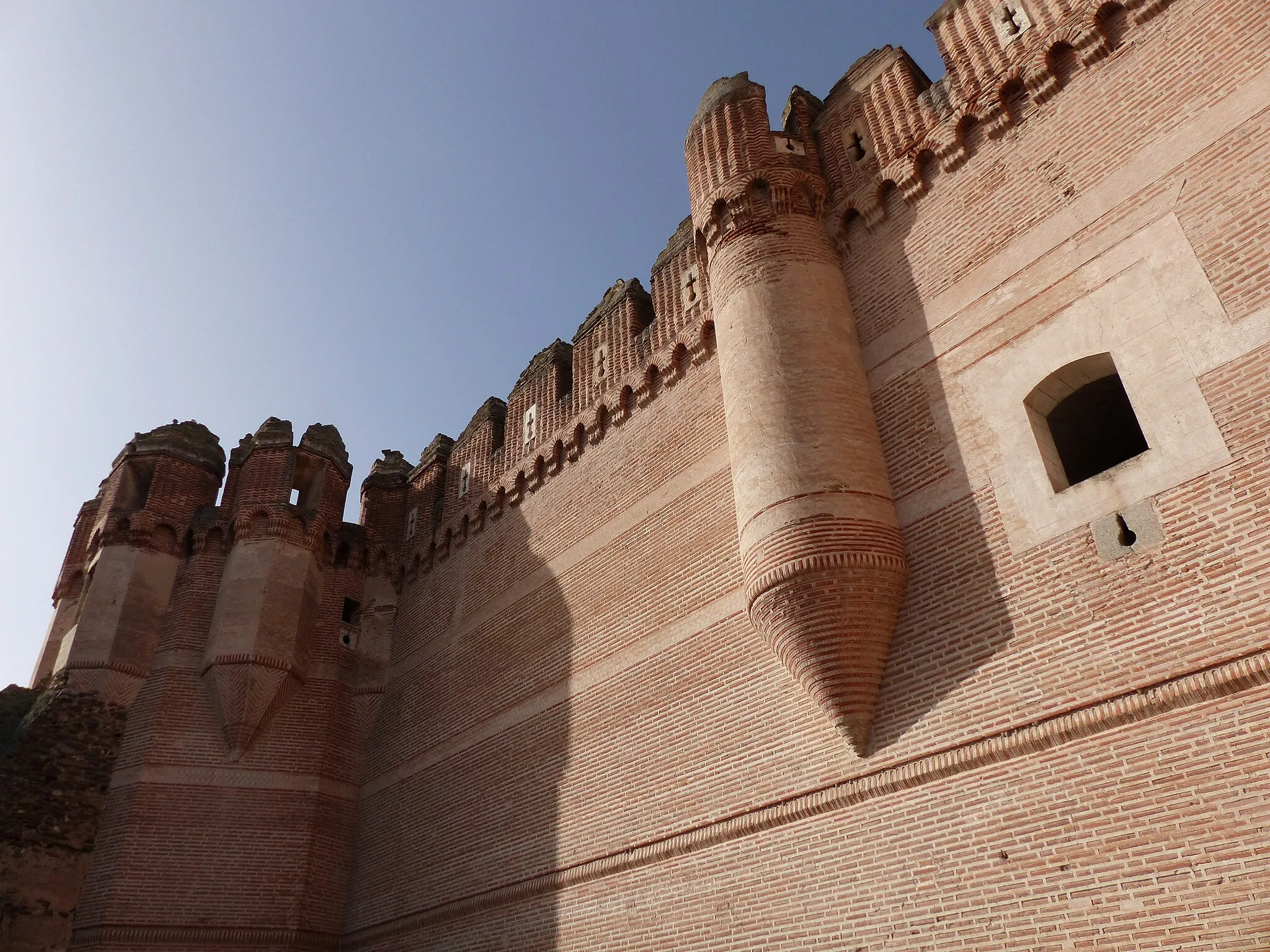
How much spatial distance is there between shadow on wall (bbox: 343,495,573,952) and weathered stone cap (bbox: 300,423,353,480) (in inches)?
96.0

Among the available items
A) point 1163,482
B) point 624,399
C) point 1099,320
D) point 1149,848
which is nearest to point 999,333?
point 1099,320

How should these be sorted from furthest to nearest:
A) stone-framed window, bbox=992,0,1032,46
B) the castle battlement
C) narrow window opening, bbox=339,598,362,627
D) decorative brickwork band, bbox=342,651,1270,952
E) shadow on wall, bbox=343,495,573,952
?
1. narrow window opening, bbox=339,598,362,627
2. shadow on wall, bbox=343,495,573,952
3. stone-framed window, bbox=992,0,1032,46
4. the castle battlement
5. decorative brickwork band, bbox=342,651,1270,952

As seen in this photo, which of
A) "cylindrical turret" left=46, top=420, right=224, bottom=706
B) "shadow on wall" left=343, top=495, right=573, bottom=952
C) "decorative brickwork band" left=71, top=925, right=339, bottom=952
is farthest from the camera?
"cylindrical turret" left=46, top=420, right=224, bottom=706

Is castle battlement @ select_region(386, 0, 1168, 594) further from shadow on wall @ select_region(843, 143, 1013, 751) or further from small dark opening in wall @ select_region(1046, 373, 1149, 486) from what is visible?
small dark opening in wall @ select_region(1046, 373, 1149, 486)

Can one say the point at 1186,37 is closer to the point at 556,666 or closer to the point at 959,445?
the point at 959,445

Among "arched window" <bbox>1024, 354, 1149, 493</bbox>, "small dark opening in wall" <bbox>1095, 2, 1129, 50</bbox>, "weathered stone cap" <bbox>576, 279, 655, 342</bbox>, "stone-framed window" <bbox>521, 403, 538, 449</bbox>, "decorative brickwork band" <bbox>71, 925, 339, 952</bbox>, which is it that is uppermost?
"weathered stone cap" <bbox>576, 279, 655, 342</bbox>

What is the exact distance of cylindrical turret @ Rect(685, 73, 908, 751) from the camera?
22.1 feet

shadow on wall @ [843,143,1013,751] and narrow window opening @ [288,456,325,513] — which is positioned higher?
narrow window opening @ [288,456,325,513]

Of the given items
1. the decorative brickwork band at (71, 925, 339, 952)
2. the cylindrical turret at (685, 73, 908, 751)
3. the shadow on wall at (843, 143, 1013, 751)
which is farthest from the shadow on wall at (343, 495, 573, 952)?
the shadow on wall at (843, 143, 1013, 751)

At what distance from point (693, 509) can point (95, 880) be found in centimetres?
793

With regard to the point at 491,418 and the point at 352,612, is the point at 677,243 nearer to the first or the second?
the point at 491,418

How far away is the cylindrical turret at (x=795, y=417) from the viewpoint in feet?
22.1

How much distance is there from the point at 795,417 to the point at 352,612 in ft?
27.7

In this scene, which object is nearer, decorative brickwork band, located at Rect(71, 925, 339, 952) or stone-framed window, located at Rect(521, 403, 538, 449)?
decorative brickwork band, located at Rect(71, 925, 339, 952)
